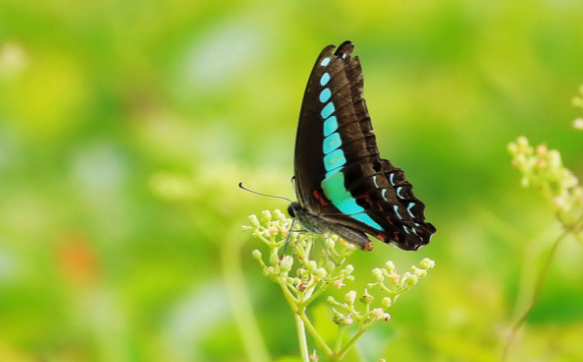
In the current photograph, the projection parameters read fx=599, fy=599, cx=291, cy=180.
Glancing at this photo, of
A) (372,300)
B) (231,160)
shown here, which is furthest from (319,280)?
(231,160)

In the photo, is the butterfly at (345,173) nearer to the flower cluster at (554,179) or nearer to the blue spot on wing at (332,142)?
the blue spot on wing at (332,142)

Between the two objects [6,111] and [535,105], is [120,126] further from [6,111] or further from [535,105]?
[535,105]

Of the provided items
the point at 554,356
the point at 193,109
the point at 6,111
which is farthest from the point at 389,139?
the point at 6,111

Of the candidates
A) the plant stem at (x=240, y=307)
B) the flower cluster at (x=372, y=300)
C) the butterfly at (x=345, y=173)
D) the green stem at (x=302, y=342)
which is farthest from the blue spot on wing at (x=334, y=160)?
the plant stem at (x=240, y=307)

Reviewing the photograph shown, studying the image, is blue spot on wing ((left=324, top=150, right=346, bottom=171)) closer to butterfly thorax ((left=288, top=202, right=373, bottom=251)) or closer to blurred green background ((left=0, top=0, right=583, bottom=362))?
butterfly thorax ((left=288, top=202, right=373, bottom=251))

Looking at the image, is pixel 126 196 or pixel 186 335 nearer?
pixel 186 335
